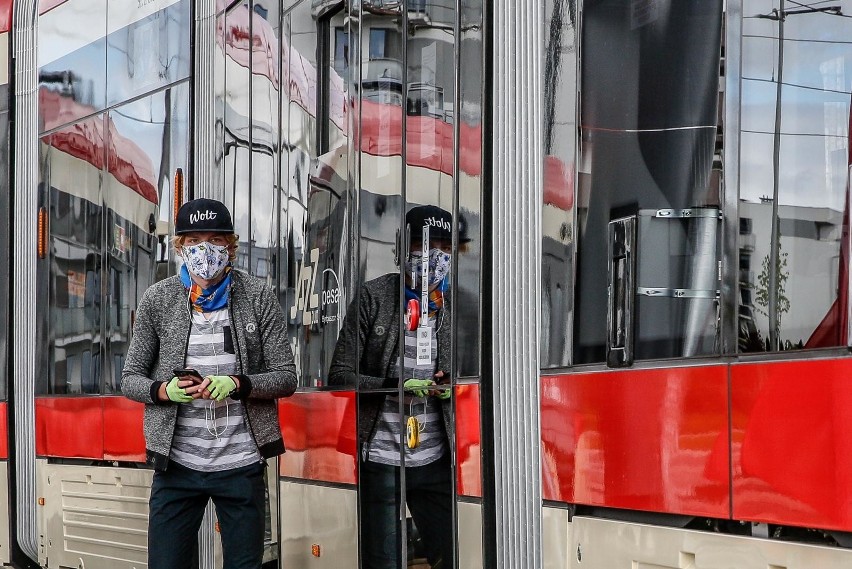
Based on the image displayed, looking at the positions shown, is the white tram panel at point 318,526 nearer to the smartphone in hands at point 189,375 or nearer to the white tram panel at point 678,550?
the smartphone in hands at point 189,375

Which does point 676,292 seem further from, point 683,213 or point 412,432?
point 412,432

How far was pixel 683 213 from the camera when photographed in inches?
132

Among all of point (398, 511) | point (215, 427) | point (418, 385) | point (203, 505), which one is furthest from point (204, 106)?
point (398, 511)

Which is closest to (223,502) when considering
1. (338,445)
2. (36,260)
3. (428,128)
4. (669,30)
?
(338,445)

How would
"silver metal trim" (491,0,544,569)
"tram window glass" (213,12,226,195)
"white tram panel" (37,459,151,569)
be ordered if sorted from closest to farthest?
"silver metal trim" (491,0,544,569)
"tram window glass" (213,12,226,195)
"white tram panel" (37,459,151,569)

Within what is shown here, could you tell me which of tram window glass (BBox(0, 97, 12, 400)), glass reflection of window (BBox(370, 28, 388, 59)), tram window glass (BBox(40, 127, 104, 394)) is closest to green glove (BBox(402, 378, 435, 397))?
glass reflection of window (BBox(370, 28, 388, 59))

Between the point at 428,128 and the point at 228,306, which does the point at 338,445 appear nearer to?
the point at 228,306

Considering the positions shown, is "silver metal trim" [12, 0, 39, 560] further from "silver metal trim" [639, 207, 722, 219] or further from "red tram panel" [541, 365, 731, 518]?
"silver metal trim" [639, 207, 722, 219]

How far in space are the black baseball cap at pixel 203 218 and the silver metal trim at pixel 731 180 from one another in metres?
2.11

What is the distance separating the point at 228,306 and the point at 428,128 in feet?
3.11

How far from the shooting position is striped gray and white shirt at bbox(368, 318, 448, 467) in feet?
14.8

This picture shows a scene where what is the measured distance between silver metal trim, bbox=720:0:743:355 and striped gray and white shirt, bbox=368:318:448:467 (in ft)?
4.72

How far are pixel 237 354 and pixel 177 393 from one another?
278mm

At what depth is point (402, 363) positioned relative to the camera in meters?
4.67
